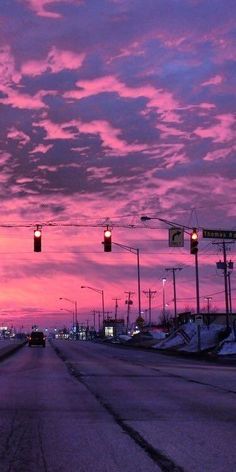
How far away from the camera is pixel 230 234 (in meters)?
31.5

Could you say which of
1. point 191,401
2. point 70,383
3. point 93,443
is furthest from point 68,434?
point 70,383

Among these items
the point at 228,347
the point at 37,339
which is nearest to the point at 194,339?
the point at 228,347

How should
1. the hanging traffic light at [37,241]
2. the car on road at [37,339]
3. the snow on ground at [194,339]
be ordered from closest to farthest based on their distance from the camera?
1. the hanging traffic light at [37,241]
2. the snow on ground at [194,339]
3. the car on road at [37,339]

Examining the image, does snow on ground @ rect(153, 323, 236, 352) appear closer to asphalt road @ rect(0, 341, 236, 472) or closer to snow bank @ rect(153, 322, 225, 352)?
snow bank @ rect(153, 322, 225, 352)

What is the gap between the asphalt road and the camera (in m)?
8.34

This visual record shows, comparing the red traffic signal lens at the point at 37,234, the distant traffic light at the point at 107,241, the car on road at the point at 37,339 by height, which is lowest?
the car on road at the point at 37,339

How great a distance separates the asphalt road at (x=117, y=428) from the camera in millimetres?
8336

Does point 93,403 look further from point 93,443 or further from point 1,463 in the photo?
point 1,463

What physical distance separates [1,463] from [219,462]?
9.32 ft

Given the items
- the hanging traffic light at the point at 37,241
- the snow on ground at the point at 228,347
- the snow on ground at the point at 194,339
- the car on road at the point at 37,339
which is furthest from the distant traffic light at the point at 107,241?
the car on road at the point at 37,339

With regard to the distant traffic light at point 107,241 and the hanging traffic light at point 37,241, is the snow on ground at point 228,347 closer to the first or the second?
the distant traffic light at point 107,241

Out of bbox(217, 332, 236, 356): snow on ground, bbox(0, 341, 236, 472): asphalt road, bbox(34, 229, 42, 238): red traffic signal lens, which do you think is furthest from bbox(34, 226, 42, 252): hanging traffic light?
bbox(217, 332, 236, 356): snow on ground

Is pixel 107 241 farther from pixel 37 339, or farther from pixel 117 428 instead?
pixel 37 339

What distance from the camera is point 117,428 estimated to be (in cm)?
1124
